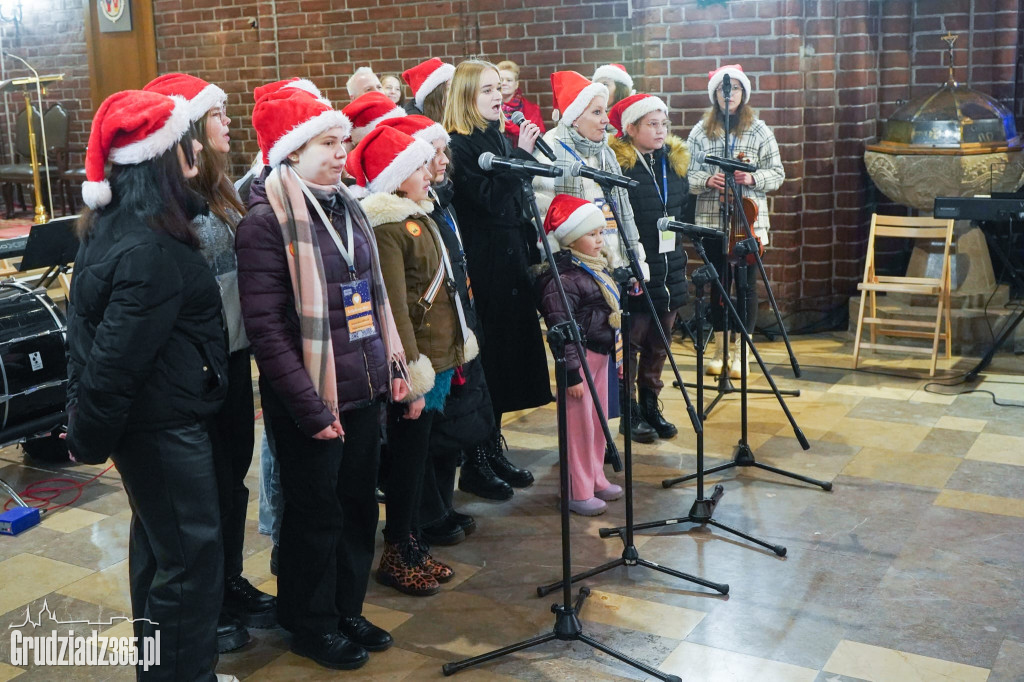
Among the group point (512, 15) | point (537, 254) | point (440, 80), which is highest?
point (512, 15)

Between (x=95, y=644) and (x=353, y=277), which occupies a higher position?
(x=353, y=277)

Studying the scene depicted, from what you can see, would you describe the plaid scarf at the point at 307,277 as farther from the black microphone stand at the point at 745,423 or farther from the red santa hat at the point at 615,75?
the red santa hat at the point at 615,75

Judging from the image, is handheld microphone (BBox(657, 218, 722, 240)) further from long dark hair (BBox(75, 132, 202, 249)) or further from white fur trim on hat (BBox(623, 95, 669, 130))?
long dark hair (BBox(75, 132, 202, 249))

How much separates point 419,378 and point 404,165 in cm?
65

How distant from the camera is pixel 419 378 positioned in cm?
338

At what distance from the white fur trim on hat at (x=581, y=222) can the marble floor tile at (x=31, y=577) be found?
2074 mm

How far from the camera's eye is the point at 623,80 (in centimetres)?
564

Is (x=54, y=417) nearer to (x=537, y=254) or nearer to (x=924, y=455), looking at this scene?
(x=537, y=254)

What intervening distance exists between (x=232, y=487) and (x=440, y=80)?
2076 millimetres

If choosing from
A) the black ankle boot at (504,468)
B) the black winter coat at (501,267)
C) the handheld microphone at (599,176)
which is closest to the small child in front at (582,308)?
the black winter coat at (501,267)

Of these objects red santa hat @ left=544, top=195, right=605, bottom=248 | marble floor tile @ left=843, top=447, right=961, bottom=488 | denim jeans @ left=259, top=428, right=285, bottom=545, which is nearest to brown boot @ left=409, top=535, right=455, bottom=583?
denim jeans @ left=259, top=428, right=285, bottom=545

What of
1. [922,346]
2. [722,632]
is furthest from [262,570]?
[922,346]

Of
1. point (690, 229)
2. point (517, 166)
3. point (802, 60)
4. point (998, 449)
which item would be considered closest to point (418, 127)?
point (517, 166)

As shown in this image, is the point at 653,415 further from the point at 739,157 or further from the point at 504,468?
the point at 739,157
